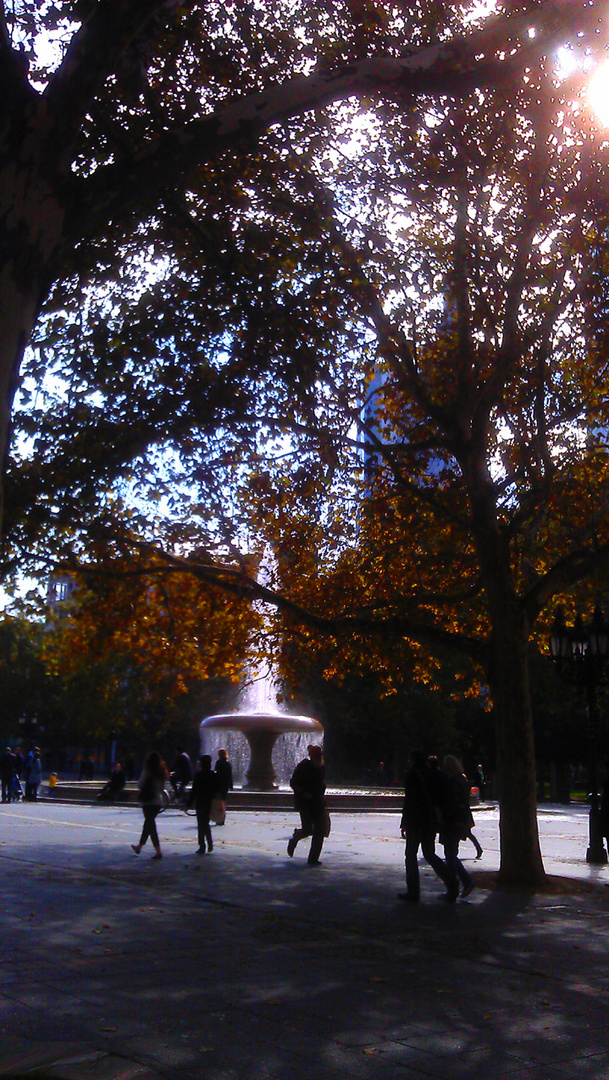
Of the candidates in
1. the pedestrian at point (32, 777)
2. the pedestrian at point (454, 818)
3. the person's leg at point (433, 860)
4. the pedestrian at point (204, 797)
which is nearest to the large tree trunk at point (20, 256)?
the person's leg at point (433, 860)

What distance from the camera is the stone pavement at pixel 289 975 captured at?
5.27m

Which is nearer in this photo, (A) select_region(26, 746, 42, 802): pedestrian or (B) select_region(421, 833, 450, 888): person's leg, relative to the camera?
(B) select_region(421, 833, 450, 888): person's leg

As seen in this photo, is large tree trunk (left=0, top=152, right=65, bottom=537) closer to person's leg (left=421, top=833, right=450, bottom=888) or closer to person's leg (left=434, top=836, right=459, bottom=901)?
person's leg (left=421, top=833, right=450, bottom=888)

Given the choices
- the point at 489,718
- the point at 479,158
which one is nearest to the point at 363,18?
the point at 479,158

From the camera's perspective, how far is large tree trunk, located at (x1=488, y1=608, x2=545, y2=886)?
1380 centimetres

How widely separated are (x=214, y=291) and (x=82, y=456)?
9.30 feet

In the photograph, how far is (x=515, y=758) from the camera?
1402cm

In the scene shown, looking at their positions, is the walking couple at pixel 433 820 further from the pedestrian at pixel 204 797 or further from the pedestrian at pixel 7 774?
the pedestrian at pixel 7 774

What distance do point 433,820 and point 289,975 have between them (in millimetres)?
4518

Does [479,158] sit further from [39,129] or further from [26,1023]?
[26,1023]

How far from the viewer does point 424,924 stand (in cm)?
1002

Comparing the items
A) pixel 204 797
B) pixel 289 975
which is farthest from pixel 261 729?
pixel 289 975

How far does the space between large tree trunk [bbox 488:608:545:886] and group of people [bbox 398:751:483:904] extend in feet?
6.41

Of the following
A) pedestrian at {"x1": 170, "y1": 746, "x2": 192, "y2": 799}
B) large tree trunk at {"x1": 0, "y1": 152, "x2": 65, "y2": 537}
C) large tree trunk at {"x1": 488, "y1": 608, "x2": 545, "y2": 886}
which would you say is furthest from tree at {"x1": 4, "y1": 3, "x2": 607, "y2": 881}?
pedestrian at {"x1": 170, "y1": 746, "x2": 192, "y2": 799}
